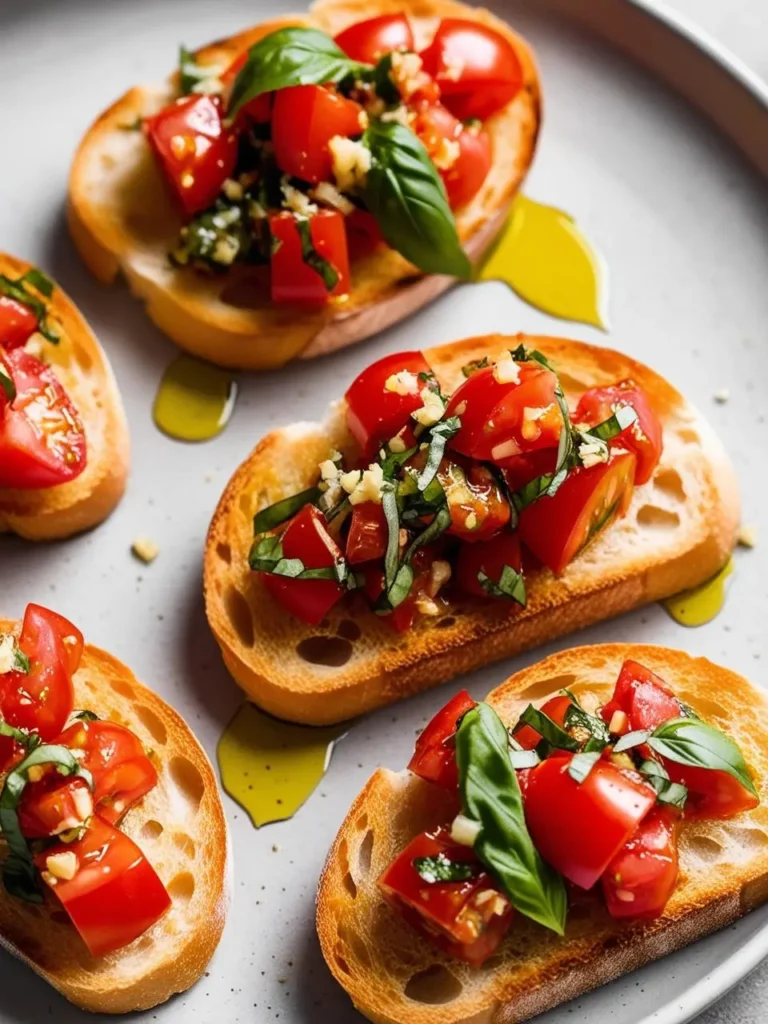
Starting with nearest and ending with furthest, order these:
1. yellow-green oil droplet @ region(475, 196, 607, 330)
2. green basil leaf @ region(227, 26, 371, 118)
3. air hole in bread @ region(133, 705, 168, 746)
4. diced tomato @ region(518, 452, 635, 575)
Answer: diced tomato @ region(518, 452, 635, 575) → air hole in bread @ region(133, 705, 168, 746) → green basil leaf @ region(227, 26, 371, 118) → yellow-green oil droplet @ region(475, 196, 607, 330)

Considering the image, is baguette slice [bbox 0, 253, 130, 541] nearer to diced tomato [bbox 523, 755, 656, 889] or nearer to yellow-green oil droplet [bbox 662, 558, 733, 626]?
diced tomato [bbox 523, 755, 656, 889]

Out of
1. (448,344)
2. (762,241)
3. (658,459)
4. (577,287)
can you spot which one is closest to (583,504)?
(658,459)

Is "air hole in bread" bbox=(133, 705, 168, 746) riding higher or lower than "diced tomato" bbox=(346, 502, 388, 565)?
lower

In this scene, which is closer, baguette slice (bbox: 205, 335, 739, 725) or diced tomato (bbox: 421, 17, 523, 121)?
baguette slice (bbox: 205, 335, 739, 725)

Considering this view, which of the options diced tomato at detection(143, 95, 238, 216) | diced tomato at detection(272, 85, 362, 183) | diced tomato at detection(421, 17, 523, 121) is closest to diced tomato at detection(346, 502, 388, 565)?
diced tomato at detection(272, 85, 362, 183)

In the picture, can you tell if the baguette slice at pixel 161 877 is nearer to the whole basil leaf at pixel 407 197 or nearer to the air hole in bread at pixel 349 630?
the air hole in bread at pixel 349 630

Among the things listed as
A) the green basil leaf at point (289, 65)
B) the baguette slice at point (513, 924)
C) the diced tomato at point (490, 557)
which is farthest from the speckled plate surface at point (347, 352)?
the green basil leaf at point (289, 65)

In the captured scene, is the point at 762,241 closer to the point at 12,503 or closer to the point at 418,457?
the point at 418,457

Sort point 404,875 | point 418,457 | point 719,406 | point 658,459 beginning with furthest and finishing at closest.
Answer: point 719,406
point 658,459
point 418,457
point 404,875
